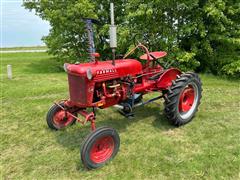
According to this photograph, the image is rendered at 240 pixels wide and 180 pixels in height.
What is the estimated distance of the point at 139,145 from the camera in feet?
13.9

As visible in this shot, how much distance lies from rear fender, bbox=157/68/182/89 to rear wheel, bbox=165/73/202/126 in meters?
Answer: 0.24

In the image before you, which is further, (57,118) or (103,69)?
(57,118)

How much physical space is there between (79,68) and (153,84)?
1.54m

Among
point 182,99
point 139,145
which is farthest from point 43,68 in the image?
point 139,145

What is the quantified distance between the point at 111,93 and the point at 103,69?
438mm

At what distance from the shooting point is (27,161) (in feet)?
12.8

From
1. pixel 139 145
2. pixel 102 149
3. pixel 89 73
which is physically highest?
pixel 89 73

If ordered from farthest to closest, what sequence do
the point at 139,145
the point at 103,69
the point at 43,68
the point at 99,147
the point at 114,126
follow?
the point at 43,68
the point at 114,126
the point at 139,145
the point at 103,69
the point at 99,147

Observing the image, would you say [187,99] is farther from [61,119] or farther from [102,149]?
[61,119]

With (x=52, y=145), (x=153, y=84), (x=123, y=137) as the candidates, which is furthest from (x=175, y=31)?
(x=52, y=145)

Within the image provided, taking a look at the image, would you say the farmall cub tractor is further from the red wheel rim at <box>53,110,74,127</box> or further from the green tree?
the green tree

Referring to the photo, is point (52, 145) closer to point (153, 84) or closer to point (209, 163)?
point (153, 84)

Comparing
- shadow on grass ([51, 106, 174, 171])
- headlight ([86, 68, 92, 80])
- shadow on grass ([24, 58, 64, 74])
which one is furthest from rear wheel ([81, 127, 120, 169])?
shadow on grass ([24, 58, 64, 74])

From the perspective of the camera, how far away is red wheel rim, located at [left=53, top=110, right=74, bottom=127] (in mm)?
4820
